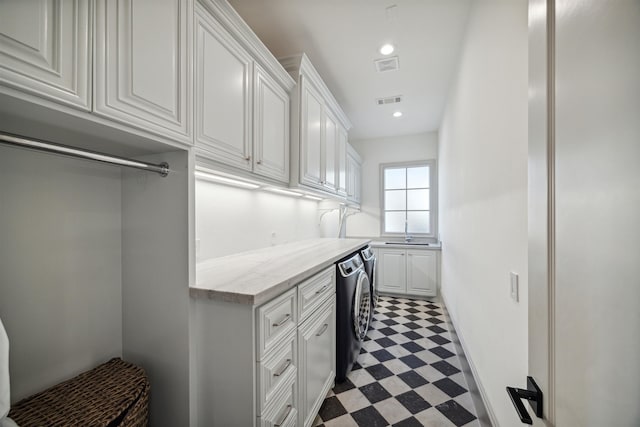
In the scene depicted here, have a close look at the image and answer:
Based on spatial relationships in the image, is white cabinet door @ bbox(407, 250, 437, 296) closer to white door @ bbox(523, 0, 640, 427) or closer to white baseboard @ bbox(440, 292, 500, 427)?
white baseboard @ bbox(440, 292, 500, 427)

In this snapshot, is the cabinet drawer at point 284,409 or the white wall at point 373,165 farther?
the white wall at point 373,165

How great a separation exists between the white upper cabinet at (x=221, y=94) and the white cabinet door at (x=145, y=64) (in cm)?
10

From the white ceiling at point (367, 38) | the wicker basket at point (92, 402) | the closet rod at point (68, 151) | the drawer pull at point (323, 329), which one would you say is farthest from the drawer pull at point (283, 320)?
the white ceiling at point (367, 38)

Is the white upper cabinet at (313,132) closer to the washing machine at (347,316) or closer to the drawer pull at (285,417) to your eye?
the washing machine at (347,316)

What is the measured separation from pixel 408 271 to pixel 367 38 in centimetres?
318

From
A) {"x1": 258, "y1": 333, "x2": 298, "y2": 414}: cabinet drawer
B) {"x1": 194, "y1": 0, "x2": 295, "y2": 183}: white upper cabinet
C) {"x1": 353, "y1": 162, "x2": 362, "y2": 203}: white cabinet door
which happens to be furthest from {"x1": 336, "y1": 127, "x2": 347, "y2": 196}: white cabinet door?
{"x1": 258, "y1": 333, "x2": 298, "y2": 414}: cabinet drawer

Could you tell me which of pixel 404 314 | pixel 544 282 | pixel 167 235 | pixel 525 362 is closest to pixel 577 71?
pixel 544 282

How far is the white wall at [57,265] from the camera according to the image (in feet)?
2.79

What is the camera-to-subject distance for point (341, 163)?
3270mm

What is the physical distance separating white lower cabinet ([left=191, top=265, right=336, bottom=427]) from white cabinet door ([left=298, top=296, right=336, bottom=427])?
4 cm

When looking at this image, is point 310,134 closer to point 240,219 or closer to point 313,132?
point 313,132

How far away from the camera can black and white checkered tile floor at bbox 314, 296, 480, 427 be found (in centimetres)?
157

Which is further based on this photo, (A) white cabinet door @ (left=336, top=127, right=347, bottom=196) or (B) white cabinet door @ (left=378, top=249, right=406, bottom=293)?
(B) white cabinet door @ (left=378, top=249, right=406, bottom=293)

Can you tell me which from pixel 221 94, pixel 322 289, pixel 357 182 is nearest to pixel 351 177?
pixel 357 182
